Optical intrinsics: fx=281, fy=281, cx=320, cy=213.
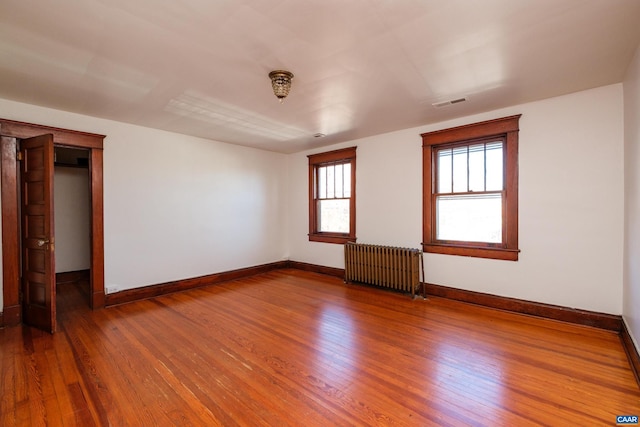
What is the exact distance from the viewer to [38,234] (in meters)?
3.29

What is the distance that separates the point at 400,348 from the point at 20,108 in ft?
16.7

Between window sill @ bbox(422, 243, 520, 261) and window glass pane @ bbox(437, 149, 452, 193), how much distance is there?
2.79ft

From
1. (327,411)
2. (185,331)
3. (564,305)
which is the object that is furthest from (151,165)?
(564,305)

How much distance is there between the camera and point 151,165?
4402mm

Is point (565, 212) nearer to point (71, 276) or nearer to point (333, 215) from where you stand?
point (333, 215)

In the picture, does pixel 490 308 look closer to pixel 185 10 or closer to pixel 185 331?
pixel 185 331

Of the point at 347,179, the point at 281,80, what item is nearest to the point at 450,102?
the point at 281,80

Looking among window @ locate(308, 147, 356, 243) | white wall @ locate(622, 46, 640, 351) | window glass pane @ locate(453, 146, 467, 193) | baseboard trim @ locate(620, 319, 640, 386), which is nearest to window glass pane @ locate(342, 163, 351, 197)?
window @ locate(308, 147, 356, 243)

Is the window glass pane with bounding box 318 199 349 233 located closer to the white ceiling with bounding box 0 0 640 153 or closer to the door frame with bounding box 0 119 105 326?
the white ceiling with bounding box 0 0 640 153

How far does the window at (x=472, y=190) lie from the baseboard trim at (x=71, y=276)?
6.57m

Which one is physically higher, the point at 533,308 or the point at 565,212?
the point at 565,212

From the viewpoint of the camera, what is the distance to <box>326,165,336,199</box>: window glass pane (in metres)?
5.82

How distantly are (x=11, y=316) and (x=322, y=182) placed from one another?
496 centimetres

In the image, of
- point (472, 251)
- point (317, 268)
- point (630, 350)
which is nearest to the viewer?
point (630, 350)
